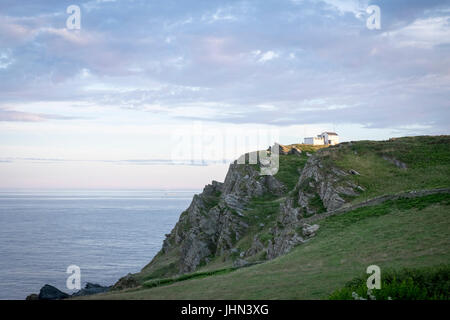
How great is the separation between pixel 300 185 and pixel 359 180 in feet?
30.9

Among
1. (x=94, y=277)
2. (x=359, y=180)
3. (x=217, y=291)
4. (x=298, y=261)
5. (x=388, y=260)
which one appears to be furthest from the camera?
(x=94, y=277)

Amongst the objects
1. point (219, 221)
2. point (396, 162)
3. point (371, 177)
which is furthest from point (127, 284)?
point (396, 162)

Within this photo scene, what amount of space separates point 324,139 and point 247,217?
3320 inches

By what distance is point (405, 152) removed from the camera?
6788 centimetres

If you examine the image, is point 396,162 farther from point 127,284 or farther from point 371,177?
point 127,284

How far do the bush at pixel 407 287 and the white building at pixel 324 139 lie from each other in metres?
127

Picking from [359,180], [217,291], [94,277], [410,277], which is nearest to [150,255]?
[94,277]

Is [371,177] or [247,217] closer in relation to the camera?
[371,177]

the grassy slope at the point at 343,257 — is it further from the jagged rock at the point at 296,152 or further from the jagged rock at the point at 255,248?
the jagged rock at the point at 296,152

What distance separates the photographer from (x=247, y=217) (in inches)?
2965

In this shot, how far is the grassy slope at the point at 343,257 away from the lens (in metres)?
24.3

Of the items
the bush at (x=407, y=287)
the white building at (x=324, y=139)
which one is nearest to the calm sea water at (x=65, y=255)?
the white building at (x=324, y=139)

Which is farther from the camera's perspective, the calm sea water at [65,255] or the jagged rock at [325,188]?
the calm sea water at [65,255]
